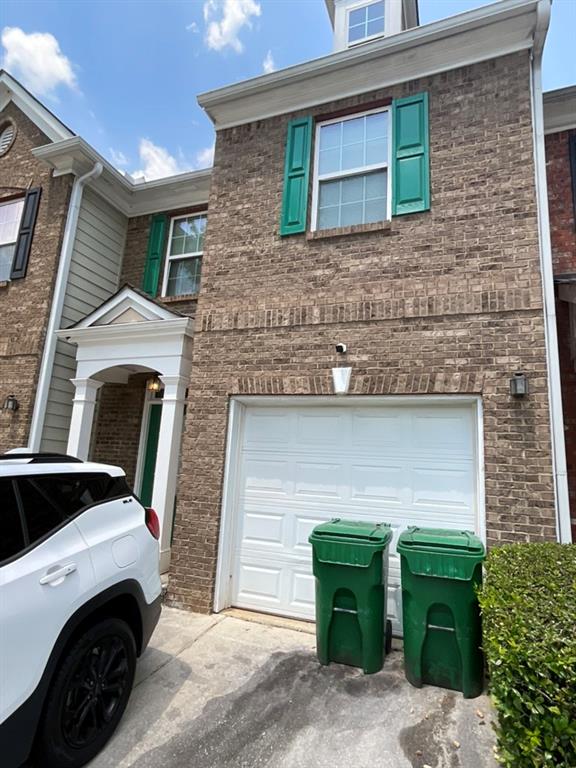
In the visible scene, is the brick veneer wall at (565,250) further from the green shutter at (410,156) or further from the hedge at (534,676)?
the hedge at (534,676)

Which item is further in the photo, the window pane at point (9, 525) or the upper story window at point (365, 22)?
the upper story window at point (365, 22)

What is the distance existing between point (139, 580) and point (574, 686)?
8.67ft

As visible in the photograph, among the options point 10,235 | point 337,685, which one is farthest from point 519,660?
point 10,235

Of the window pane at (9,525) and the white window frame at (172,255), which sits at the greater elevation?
the white window frame at (172,255)

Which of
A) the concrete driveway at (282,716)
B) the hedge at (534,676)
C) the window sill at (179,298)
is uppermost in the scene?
the window sill at (179,298)

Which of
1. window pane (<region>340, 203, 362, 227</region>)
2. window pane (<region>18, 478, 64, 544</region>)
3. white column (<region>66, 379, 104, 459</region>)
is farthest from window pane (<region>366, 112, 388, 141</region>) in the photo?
window pane (<region>18, 478, 64, 544</region>)

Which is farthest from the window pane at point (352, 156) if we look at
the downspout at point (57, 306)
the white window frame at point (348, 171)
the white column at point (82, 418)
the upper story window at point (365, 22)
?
the white column at point (82, 418)

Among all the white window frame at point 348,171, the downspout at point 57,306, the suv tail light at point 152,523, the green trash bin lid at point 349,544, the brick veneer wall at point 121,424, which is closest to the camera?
the suv tail light at point 152,523

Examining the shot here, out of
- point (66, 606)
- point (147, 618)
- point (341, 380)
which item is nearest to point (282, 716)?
point (147, 618)

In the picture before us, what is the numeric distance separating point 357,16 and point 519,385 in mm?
6941

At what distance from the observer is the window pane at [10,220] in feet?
25.6

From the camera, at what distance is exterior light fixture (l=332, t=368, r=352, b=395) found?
4.79m

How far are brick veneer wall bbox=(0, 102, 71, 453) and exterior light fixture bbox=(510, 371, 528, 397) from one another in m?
6.64

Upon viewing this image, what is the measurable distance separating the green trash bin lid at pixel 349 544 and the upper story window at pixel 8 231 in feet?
23.5
